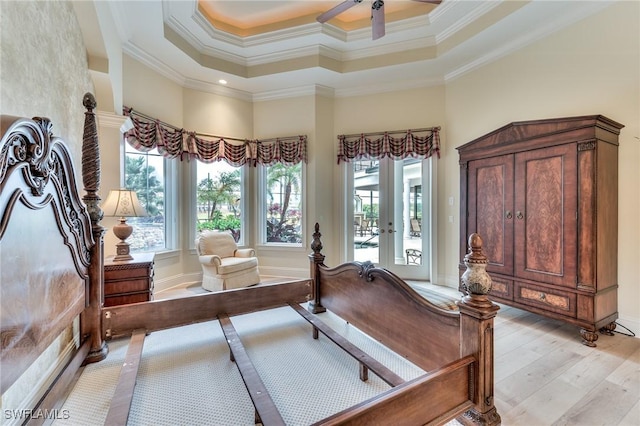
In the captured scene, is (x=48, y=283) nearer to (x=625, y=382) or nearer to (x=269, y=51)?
(x=625, y=382)

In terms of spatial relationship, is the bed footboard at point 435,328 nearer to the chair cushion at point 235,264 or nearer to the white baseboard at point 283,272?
the chair cushion at point 235,264

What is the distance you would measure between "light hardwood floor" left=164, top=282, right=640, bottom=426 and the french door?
→ 2.00 metres

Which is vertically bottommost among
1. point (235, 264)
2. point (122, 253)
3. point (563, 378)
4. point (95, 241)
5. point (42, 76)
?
point (563, 378)

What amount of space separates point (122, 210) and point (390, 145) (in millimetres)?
3720

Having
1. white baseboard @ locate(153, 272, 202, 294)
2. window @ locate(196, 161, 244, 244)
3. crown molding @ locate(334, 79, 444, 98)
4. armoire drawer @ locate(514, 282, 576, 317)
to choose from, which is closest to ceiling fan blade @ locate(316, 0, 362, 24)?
A: crown molding @ locate(334, 79, 444, 98)

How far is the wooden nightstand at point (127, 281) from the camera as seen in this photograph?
2.53m

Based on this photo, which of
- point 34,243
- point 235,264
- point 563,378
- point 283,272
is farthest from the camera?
point 283,272

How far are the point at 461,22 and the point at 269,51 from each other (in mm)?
2641

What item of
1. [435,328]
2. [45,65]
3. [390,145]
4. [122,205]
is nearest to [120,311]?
[122,205]

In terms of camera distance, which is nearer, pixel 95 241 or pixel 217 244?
pixel 95 241

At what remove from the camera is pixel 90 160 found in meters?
2.08

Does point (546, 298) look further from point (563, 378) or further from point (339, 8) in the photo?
point (339, 8)

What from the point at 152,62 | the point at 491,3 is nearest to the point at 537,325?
the point at 491,3

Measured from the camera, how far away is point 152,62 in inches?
156
